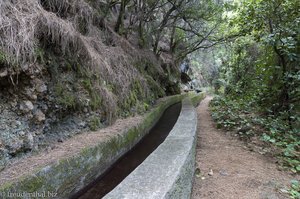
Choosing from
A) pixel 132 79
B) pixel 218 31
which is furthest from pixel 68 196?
pixel 218 31

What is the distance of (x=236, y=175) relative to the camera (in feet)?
8.91

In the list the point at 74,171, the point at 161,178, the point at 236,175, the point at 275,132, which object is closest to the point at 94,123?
the point at 74,171

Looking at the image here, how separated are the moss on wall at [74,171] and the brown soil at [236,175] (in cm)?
147

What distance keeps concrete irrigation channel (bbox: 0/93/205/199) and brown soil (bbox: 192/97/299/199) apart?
0.28m

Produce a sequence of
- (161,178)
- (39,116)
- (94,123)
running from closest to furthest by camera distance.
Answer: (161,178)
(39,116)
(94,123)

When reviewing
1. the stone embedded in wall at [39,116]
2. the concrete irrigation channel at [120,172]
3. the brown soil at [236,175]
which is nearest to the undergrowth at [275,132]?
the brown soil at [236,175]

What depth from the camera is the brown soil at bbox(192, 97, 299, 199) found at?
7.54ft

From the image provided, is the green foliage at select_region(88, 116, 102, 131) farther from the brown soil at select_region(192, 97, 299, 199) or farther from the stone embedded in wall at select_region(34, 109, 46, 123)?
the brown soil at select_region(192, 97, 299, 199)

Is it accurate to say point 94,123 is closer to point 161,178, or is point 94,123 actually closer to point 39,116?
point 39,116

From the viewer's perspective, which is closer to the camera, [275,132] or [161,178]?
[161,178]

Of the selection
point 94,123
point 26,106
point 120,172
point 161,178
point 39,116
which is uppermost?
point 26,106

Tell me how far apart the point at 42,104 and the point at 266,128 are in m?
4.73

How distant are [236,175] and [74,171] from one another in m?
2.26

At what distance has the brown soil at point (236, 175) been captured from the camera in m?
2.30
